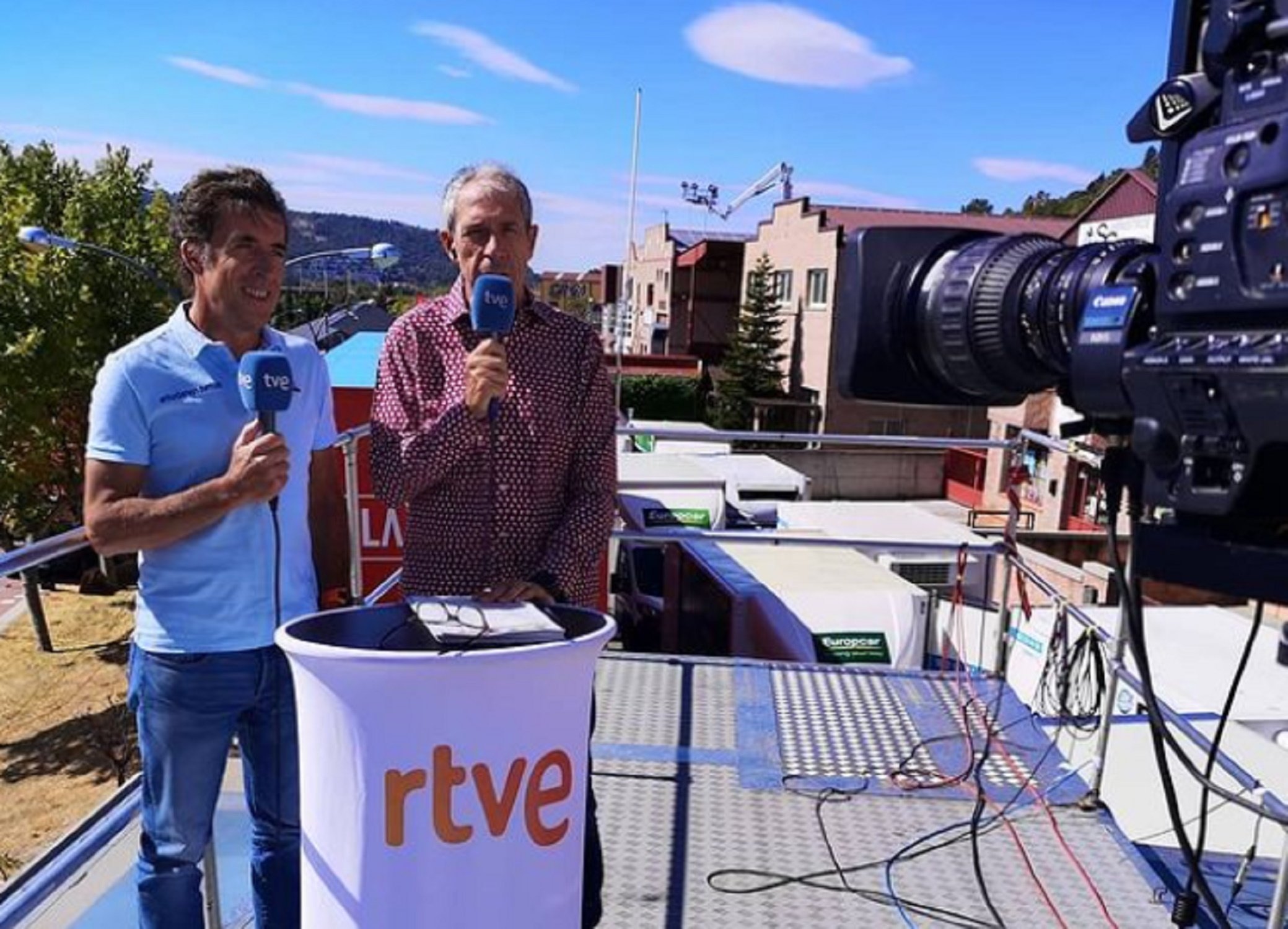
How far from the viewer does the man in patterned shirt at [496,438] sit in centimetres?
191

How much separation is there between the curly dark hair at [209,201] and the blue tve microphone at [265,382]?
38 cm

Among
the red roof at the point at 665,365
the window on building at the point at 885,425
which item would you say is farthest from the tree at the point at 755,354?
the window on building at the point at 885,425

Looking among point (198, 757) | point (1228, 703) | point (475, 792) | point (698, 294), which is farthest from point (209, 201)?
point (698, 294)

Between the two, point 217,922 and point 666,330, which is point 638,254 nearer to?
point 666,330

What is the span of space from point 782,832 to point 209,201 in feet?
7.60

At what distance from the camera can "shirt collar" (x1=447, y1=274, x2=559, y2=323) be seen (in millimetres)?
1988

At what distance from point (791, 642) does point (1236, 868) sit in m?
3.72

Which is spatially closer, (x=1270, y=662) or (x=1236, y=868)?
(x=1236, y=868)

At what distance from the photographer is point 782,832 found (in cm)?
295

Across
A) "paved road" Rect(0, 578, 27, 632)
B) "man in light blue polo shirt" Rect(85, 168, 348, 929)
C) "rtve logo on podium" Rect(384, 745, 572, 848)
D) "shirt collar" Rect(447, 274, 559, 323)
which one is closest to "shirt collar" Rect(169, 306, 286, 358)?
"man in light blue polo shirt" Rect(85, 168, 348, 929)

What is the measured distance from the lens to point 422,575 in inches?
79.9

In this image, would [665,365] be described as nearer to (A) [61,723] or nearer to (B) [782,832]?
(A) [61,723]

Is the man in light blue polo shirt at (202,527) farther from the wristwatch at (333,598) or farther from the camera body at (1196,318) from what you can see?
the camera body at (1196,318)

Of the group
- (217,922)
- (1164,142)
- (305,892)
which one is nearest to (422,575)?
(305,892)
